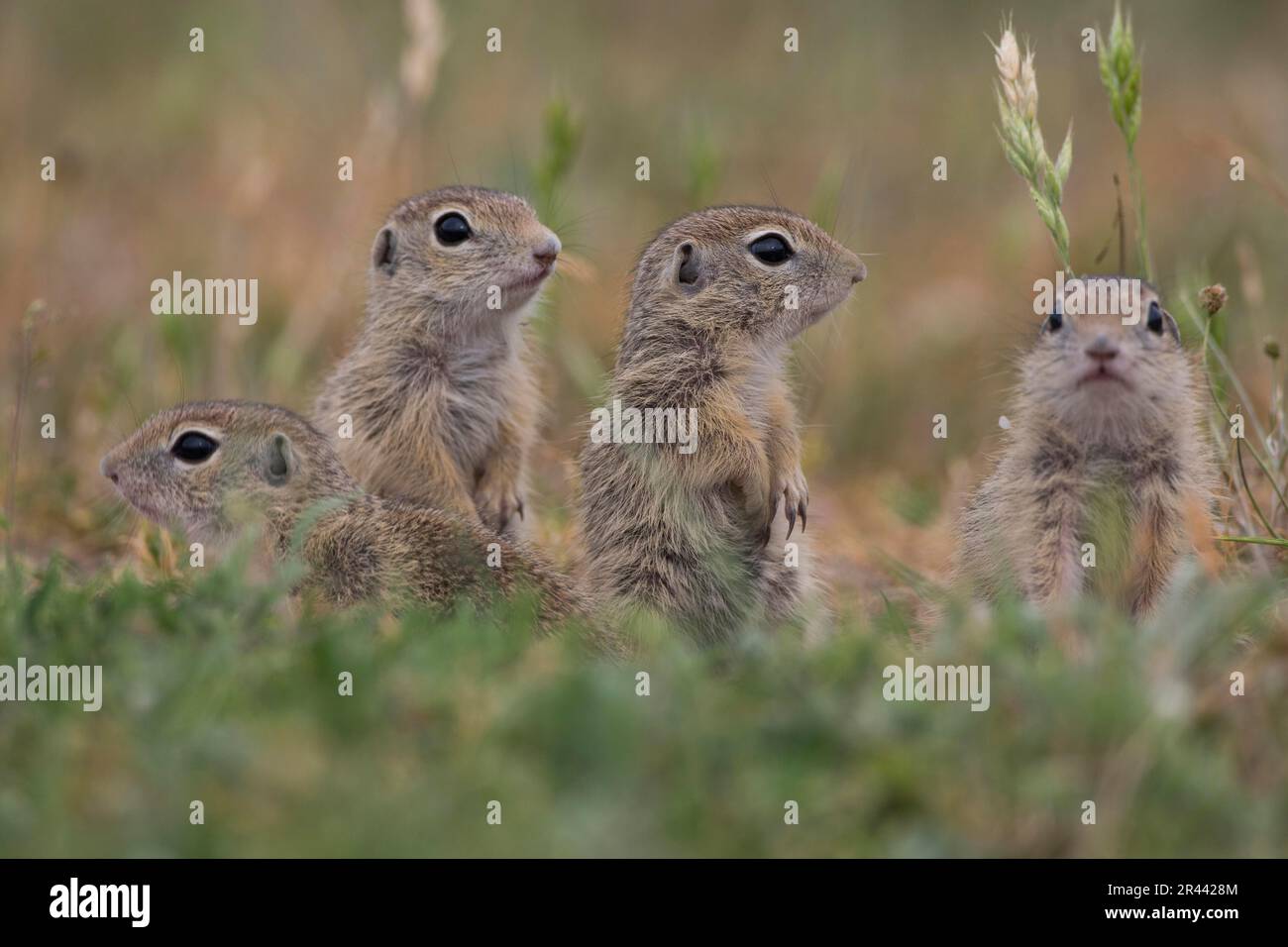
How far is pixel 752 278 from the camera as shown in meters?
6.73

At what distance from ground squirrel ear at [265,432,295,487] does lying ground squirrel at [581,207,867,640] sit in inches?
50.8

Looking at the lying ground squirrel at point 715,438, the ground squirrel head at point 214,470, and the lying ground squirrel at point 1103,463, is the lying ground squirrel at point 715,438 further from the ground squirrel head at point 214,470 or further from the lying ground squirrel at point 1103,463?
the ground squirrel head at point 214,470

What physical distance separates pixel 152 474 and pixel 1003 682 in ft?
12.5

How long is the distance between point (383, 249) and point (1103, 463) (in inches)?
147

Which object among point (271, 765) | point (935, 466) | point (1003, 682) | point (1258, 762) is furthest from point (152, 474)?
point (935, 466)

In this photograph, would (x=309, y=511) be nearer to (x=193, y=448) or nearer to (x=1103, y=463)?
(x=193, y=448)

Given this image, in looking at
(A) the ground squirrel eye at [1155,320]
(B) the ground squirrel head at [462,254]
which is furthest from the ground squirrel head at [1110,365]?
(B) the ground squirrel head at [462,254]

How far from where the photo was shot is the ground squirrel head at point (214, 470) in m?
6.40

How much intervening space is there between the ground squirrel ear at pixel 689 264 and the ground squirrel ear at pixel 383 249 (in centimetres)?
164

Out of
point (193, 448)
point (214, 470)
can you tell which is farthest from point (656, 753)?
point (193, 448)

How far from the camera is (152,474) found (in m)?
6.44

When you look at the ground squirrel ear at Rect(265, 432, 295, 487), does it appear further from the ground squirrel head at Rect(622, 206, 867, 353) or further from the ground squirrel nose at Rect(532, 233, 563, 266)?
the ground squirrel head at Rect(622, 206, 867, 353)

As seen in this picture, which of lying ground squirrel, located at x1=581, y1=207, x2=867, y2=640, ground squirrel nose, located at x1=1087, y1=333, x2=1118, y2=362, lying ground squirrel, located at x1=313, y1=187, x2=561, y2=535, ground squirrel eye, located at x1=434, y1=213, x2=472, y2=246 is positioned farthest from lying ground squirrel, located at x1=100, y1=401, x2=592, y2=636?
ground squirrel nose, located at x1=1087, y1=333, x2=1118, y2=362
